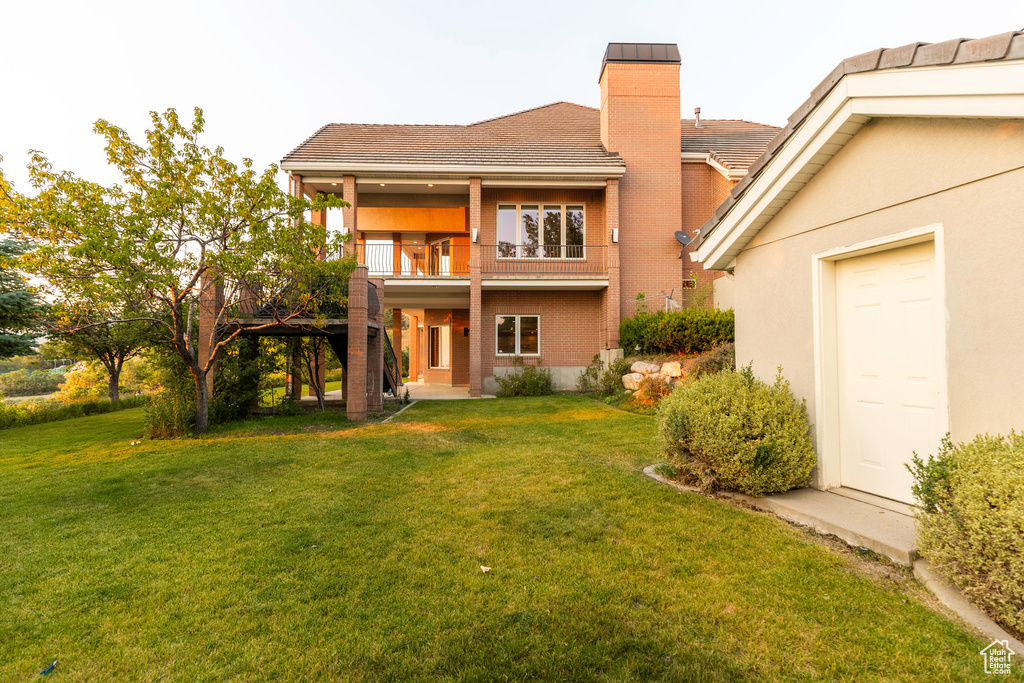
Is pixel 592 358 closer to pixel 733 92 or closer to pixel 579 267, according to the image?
pixel 579 267

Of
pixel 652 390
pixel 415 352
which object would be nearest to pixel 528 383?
pixel 652 390

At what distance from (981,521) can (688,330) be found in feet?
34.1

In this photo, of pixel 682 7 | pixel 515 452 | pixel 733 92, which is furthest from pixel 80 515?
pixel 733 92

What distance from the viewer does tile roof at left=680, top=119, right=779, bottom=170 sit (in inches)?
634

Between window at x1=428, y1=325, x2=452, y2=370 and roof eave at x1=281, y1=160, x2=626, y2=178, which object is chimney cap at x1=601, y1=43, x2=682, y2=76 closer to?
roof eave at x1=281, y1=160, x2=626, y2=178

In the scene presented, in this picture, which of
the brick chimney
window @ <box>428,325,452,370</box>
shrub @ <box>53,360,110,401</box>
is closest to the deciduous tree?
the brick chimney

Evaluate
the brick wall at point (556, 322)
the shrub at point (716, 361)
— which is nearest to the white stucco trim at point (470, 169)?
the brick wall at point (556, 322)

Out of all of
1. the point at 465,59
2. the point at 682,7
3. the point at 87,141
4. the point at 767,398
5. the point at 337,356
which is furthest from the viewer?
the point at 465,59

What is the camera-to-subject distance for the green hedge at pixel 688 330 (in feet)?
39.8

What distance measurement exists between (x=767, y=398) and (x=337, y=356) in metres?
9.41

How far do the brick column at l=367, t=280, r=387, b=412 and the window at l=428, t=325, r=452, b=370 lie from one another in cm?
933

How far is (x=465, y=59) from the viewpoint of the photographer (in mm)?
22750

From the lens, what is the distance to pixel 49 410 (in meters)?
11.8

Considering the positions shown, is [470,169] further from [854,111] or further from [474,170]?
[854,111]
